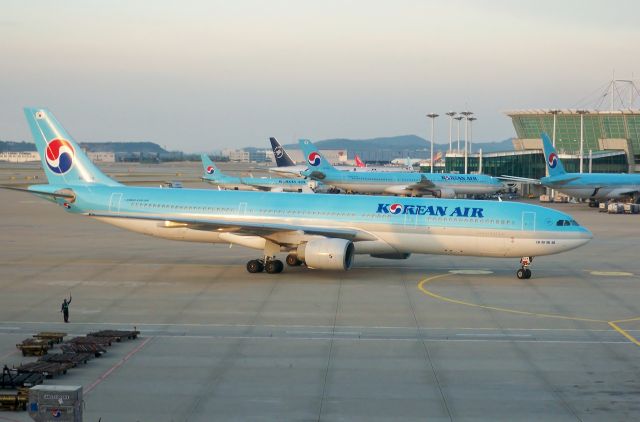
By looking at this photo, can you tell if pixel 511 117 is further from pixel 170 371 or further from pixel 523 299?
pixel 170 371

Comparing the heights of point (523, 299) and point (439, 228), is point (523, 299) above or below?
below

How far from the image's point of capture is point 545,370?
73.5 ft

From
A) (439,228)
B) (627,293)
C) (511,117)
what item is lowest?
(627,293)

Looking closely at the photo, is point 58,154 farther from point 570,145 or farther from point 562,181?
point 570,145

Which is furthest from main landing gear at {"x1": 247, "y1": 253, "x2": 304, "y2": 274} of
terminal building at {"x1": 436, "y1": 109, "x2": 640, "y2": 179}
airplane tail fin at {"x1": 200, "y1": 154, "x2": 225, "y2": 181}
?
terminal building at {"x1": 436, "y1": 109, "x2": 640, "y2": 179}

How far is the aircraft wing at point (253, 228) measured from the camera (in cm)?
3688

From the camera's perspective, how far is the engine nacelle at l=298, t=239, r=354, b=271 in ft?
116

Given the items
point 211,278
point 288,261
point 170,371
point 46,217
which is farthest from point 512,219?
point 46,217

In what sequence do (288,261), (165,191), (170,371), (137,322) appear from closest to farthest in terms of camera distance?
(170,371) → (137,322) → (288,261) → (165,191)

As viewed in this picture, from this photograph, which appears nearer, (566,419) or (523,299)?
(566,419)

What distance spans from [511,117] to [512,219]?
381 feet

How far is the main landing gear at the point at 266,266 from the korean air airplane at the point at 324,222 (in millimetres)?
47

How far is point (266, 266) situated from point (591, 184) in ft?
180

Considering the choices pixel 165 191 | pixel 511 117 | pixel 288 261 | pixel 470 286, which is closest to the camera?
pixel 470 286
